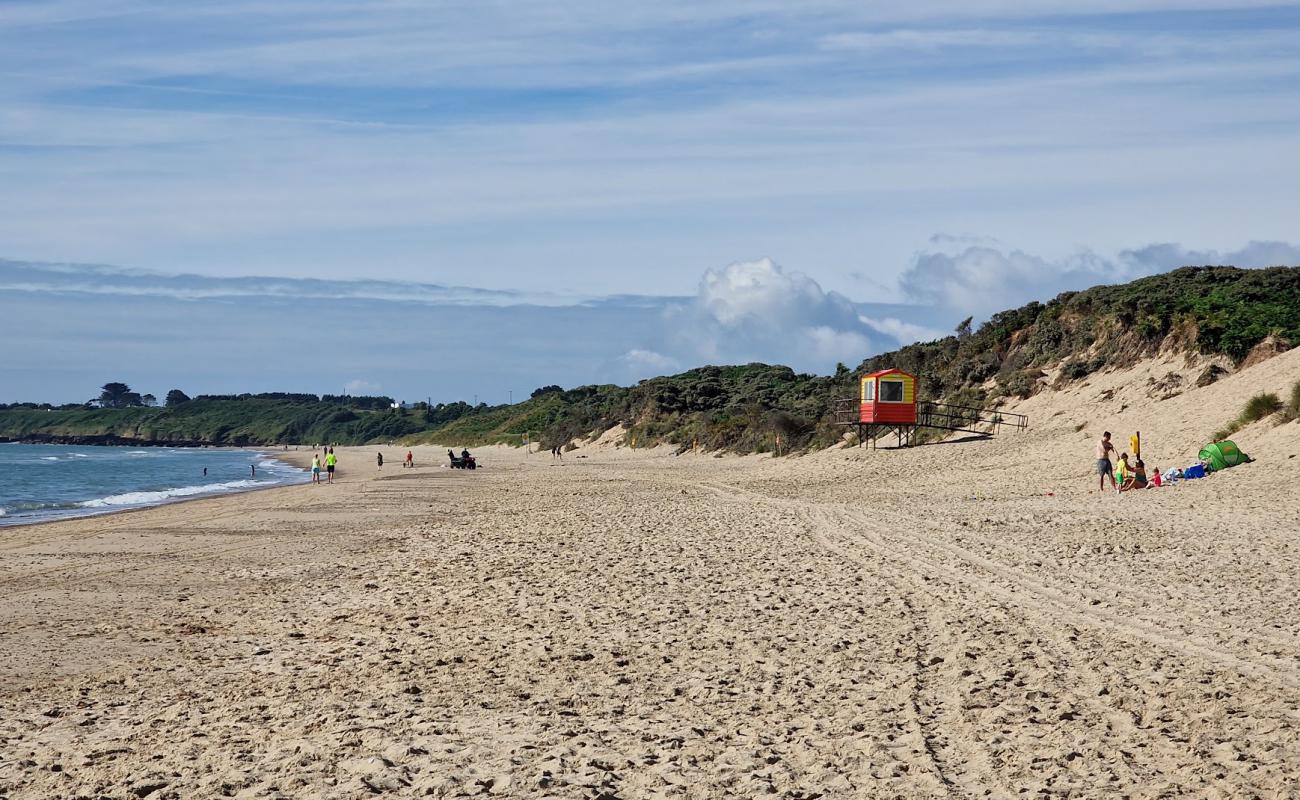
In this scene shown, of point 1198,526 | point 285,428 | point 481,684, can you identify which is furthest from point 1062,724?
point 285,428

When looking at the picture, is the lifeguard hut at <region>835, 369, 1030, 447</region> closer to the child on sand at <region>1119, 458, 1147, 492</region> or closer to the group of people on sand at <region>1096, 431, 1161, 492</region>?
the group of people on sand at <region>1096, 431, 1161, 492</region>

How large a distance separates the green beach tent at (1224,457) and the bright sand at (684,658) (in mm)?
1679

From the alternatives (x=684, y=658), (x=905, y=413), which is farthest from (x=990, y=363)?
(x=684, y=658)

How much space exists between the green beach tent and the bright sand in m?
1.68

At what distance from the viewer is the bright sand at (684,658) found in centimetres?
636

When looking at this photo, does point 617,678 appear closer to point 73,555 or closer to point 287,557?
point 287,557

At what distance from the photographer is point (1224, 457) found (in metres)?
22.3

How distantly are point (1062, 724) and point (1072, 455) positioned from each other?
76.7 feet

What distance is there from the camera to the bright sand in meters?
6.36

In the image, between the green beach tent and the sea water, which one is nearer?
the green beach tent

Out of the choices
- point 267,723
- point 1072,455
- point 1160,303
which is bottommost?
point 267,723

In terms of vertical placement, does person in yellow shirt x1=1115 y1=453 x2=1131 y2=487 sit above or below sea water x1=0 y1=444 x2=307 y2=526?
Result: above

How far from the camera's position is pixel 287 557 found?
678 inches

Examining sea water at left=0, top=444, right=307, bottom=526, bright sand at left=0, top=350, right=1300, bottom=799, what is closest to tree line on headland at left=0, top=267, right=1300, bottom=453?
bright sand at left=0, top=350, right=1300, bottom=799
